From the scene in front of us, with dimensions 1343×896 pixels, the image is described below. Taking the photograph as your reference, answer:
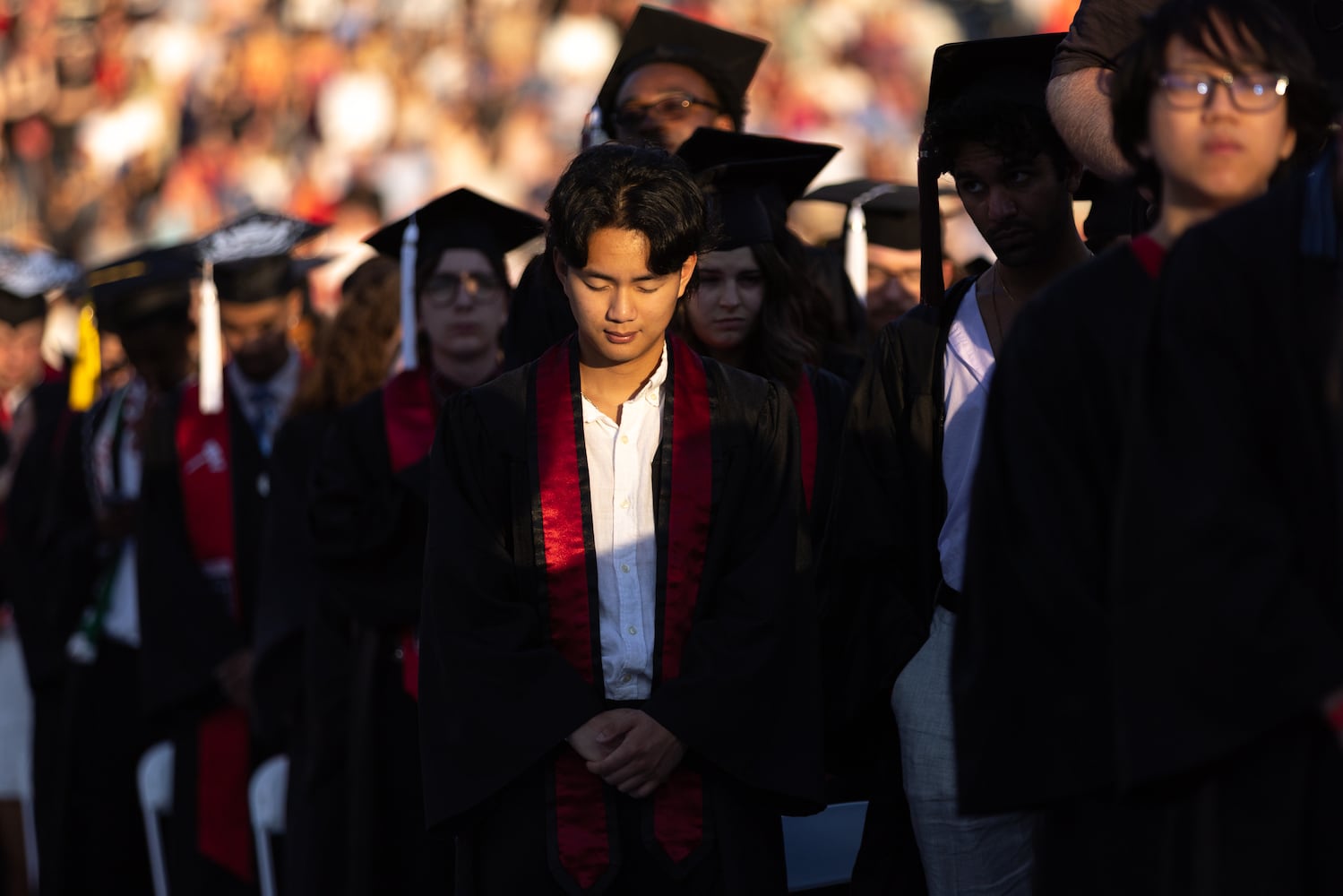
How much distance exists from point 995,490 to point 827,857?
2.06 metres

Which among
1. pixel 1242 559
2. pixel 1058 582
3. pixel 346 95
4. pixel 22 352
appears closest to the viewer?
pixel 1242 559

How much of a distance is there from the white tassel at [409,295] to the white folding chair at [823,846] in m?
1.56

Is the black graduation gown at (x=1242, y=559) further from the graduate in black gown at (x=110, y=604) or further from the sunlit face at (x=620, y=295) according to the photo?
the graduate in black gown at (x=110, y=604)

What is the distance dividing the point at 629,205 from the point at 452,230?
1876 mm

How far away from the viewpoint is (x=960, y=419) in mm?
3225

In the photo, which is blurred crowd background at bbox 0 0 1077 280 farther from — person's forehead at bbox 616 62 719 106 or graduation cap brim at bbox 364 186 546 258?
graduation cap brim at bbox 364 186 546 258

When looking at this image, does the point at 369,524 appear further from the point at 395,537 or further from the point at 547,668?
the point at 547,668

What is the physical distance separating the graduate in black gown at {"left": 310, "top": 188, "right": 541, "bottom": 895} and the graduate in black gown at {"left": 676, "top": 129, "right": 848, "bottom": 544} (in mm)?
684

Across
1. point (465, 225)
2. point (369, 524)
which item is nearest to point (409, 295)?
point (465, 225)

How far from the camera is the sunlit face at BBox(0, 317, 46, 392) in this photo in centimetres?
868

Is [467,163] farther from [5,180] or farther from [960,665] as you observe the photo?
[960,665]

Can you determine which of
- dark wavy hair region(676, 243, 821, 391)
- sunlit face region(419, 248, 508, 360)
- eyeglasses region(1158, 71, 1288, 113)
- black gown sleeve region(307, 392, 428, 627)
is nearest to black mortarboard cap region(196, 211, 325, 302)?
sunlit face region(419, 248, 508, 360)

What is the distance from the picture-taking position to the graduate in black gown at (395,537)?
186 inches

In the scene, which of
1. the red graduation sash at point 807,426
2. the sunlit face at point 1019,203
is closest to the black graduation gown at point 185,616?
the red graduation sash at point 807,426
